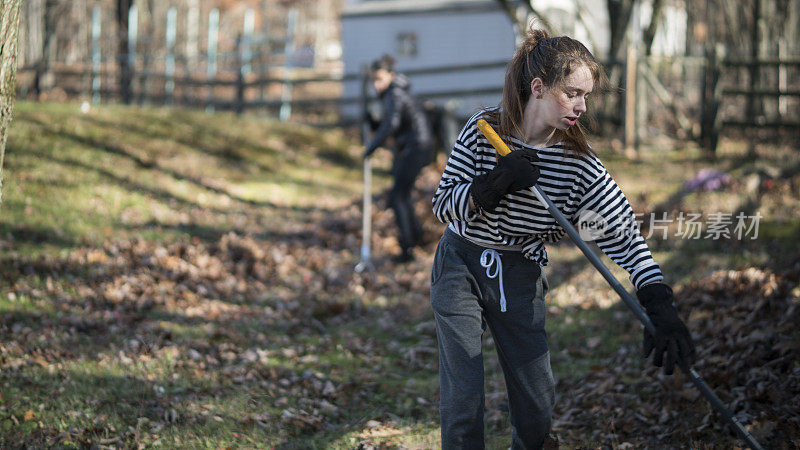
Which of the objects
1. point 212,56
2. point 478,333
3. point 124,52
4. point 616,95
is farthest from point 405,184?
point 124,52

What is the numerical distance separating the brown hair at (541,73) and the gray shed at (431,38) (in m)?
18.1

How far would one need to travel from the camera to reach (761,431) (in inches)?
175

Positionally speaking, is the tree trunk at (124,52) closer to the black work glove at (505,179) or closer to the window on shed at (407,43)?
the window on shed at (407,43)

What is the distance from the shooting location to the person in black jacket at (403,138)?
9883 mm

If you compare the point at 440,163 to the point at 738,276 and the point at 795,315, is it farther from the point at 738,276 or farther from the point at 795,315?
the point at 795,315

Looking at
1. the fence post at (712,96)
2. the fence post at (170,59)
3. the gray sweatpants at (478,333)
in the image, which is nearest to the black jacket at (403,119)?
the gray sweatpants at (478,333)

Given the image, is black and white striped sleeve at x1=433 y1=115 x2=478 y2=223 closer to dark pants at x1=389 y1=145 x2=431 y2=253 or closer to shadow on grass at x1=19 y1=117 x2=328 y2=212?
dark pants at x1=389 y1=145 x2=431 y2=253

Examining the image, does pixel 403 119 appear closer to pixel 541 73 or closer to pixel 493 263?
pixel 493 263

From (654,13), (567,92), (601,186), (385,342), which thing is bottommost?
(385,342)

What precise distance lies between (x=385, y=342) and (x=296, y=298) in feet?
5.56

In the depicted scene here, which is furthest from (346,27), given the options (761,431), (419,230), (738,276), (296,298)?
(761,431)

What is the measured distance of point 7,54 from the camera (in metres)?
4.30

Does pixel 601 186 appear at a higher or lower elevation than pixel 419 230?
higher

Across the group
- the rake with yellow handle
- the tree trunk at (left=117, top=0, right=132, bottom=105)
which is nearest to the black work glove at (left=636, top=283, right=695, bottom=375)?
the rake with yellow handle
